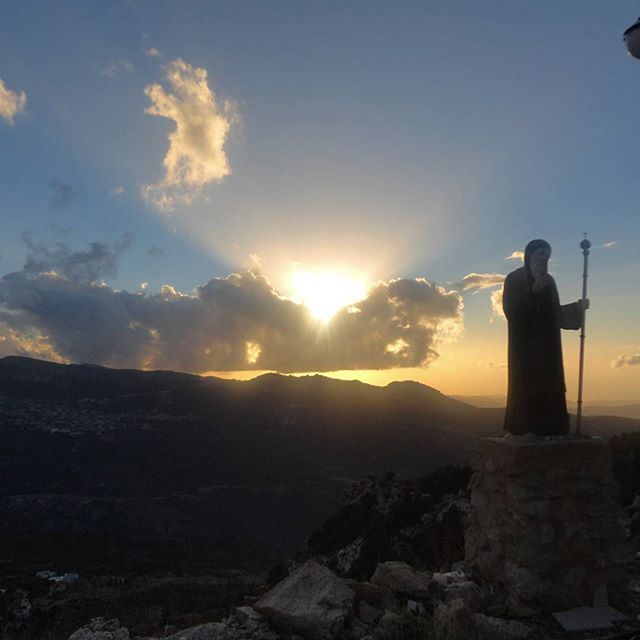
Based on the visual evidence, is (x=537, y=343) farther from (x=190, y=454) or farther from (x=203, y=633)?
(x=190, y=454)

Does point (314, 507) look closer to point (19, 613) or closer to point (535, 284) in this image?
point (19, 613)

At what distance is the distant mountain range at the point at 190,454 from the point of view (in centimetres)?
8094

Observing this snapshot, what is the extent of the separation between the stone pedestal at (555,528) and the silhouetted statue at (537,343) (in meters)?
0.42

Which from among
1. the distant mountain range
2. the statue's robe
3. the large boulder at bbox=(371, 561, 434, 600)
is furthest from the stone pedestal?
the distant mountain range

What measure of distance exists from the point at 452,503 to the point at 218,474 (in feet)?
304

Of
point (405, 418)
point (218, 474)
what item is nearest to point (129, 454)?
Result: point (218, 474)

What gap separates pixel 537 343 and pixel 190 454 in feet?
389

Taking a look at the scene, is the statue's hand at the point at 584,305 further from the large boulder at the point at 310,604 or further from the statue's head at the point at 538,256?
the large boulder at the point at 310,604

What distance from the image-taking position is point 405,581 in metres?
5.99

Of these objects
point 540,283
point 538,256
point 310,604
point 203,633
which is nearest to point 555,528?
point 310,604

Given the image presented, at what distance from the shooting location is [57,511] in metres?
86.8

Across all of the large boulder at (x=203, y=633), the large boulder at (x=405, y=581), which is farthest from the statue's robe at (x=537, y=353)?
the large boulder at (x=203, y=633)

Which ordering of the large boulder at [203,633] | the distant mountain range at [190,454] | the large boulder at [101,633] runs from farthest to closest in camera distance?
1. the distant mountain range at [190,454]
2. the large boulder at [101,633]
3. the large boulder at [203,633]

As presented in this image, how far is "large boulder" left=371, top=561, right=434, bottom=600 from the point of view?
231 inches
